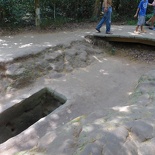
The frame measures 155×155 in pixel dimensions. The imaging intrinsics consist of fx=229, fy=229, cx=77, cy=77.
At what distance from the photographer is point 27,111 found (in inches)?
237

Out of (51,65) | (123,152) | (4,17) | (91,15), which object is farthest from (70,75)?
(91,15)

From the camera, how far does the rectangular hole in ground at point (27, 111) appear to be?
551 cm

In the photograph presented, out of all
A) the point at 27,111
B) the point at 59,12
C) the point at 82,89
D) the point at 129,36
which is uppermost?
the point at 59,12

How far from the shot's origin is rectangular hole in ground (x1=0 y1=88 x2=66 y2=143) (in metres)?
5.51

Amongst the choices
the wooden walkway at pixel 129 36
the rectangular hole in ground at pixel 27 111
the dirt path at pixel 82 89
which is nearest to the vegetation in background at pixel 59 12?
the wooden walkway at pixel 129 36

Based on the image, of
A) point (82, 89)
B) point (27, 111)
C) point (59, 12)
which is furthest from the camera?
point (59, 12)

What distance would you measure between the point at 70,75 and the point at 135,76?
2.08m

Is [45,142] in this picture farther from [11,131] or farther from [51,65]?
[51,65]

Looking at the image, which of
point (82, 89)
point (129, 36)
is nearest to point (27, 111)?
point (82, 89)

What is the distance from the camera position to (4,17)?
34.9 feet

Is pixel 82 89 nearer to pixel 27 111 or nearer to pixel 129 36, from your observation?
pixel 27 111

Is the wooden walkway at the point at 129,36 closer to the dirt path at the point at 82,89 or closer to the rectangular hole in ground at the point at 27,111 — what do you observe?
the dirt path at the point at 82,89

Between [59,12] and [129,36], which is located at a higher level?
[59,12]

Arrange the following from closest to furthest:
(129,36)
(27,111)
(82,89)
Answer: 1. (27,111)
2. (82,89)
3. (129,36)
